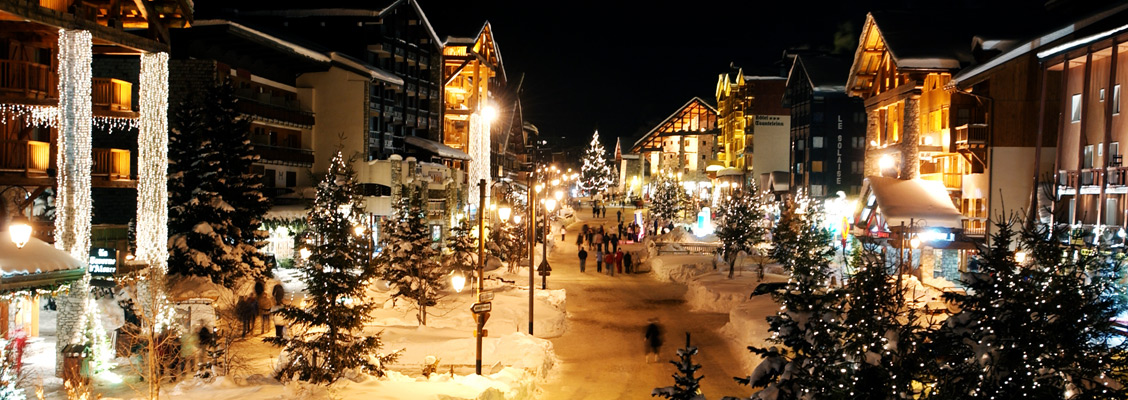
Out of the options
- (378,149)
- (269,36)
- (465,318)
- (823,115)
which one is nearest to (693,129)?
(823,115)

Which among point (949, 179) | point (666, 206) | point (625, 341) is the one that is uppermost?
point (949, 179)

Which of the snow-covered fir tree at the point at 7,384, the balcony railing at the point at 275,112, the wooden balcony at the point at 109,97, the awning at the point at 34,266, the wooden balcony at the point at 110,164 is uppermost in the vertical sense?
the balcony railing at the point at 275,112

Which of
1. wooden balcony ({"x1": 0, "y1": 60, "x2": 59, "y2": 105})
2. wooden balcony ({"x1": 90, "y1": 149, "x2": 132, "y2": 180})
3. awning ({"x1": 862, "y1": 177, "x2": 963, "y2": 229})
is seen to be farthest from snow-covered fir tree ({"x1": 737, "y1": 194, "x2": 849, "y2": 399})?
awning ({"x1": 862, "y1": 177, "x2": 963, "y2": 229})

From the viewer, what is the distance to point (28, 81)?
1769cm

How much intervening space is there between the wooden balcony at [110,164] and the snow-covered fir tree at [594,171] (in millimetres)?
124361

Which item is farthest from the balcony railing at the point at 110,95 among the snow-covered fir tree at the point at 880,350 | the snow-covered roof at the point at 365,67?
the snow-covered roof at the point at 365,67

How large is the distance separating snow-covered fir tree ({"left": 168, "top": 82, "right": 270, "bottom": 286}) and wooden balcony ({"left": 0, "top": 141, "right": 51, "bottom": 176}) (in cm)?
763

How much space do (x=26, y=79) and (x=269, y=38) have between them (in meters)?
20.2

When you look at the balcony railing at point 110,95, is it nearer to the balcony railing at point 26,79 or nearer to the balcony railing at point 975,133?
the balcony railing at point 26,79

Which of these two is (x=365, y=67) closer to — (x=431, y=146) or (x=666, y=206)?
(x=431, y=146)

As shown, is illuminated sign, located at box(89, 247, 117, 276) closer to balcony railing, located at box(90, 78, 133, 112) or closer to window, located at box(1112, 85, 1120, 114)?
balcony railing, located at box(90, 78, 133, 112)

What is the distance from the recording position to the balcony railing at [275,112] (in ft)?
119

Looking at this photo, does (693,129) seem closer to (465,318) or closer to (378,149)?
(378,149)

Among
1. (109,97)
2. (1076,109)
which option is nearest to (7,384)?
(109,97)
